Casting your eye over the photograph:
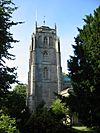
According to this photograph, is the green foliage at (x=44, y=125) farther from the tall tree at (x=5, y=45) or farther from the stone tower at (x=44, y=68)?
the stone tower at (x=44, y=68)

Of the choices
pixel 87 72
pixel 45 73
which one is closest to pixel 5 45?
pixel 87 72

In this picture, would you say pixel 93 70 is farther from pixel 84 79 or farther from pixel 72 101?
pixel 72 101

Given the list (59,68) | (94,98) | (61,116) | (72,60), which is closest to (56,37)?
(59,68)

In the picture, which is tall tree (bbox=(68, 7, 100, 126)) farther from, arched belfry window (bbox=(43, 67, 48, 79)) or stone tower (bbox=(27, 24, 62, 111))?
arched belfry window (bbox=(43, 67, 48, 79))

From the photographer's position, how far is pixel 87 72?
85.2ft

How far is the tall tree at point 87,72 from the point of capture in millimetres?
24250

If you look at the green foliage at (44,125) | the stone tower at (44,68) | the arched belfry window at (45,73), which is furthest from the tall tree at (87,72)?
the arched belfry window at (45,73)

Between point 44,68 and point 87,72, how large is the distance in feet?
122

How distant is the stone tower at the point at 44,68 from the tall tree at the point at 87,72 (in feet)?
108

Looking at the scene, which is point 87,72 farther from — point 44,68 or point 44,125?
point 44,68

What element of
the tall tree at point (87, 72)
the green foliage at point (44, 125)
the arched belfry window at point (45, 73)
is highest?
the arched belfry window at point (45, 73)

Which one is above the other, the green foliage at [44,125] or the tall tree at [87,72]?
the tall tree at [87,72]

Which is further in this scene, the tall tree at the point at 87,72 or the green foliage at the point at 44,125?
the green foliage at the point at 44,125

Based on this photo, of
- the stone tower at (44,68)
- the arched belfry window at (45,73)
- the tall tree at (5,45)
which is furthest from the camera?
the arched belfry window at (45,73)
